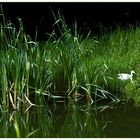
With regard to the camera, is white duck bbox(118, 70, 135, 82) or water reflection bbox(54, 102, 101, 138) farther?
white duck bbox(118, 70, 135, 82)

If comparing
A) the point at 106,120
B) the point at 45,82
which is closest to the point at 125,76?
the point at 45,82

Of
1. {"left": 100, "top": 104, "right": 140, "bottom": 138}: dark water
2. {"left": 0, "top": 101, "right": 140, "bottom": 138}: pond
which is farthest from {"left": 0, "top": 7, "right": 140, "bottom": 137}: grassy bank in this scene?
{"left": 100, "top": 104, "right": 140, "bottom": 138}: dark water

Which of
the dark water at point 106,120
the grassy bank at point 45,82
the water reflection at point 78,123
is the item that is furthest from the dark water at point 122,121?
the grassy bank at point 45,82

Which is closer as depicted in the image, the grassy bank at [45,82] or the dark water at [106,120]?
the dark water at [106,120]

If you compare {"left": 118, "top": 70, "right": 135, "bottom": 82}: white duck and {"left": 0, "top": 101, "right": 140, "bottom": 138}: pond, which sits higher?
{"left": 118, "top": 70, "right": 135, "bottom": 82}: white duck

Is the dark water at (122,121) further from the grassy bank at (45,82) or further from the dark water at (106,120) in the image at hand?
the grassy bank at (45,82)

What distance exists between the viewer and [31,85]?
5.27 meters

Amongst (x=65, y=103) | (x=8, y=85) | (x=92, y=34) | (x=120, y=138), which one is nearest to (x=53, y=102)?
(x=65, y=103)

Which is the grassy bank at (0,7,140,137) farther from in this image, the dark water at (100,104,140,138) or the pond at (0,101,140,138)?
the dark water at (100,104,140,138)

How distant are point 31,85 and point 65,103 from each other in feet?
1.58

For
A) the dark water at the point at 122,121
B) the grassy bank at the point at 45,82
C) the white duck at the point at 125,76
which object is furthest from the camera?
the white duck at the point at 125,76

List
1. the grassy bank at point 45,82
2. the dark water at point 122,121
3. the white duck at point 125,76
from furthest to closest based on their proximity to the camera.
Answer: the white duck at point 125,76 < the grassy bank at point 45,82 < the dark water at point 122,121

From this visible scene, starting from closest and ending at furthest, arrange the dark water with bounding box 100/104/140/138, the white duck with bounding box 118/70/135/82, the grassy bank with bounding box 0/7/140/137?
the dark water with bounding box 100/104/140/138, the grassy bank with bounding box 0/7/140/137, the white duck with bounding box 118/70/135/82

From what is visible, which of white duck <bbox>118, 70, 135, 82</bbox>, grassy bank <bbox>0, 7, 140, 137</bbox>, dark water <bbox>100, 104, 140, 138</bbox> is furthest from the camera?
white duck <bbox>118, 70, 135, 82</bbox>
